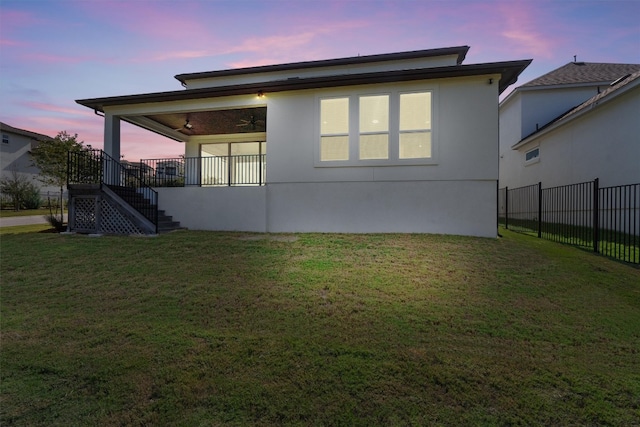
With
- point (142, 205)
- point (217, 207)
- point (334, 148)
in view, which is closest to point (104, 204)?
point (142, 205)

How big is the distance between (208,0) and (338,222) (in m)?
7.40

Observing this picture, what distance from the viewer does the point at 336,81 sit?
9.01 m

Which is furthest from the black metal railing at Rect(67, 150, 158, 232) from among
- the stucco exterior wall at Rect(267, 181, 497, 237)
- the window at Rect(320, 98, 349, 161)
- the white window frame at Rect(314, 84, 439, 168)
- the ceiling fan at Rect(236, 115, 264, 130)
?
the white window frame at Rect(314, 84, 439, 168)

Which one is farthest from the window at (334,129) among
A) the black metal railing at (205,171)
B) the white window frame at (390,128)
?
the black metal railing at (205,171)

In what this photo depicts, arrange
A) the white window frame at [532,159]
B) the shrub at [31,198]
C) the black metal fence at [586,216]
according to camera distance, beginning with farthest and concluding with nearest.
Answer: the shrub at [31,198] → the white window frame at [532,159] → the black metal fence at [586,216]

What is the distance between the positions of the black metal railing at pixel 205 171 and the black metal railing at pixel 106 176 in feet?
2.72

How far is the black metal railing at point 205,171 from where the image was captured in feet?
38.4

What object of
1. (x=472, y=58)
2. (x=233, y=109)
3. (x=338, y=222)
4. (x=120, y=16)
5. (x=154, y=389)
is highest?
(x=472, y=58)

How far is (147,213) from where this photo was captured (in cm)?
991

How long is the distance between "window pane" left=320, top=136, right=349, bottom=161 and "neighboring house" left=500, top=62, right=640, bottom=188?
8.91 m

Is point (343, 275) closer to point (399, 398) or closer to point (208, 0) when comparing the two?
point (399, 398)

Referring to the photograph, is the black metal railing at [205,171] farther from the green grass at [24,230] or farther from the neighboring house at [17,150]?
the neighboring house at [17,150]

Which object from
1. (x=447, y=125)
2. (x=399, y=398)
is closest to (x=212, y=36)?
(x=447, y=125)

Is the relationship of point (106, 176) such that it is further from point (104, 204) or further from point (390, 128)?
point (390, 128)
